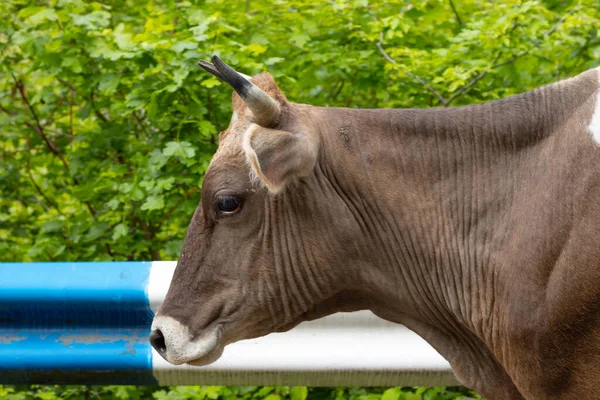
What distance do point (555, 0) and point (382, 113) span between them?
132 inches

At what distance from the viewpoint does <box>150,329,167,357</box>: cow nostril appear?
12.4 feet

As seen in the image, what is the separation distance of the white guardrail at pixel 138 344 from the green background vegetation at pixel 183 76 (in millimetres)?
825

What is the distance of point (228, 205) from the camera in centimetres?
370

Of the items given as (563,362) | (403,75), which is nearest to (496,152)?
(563,362)

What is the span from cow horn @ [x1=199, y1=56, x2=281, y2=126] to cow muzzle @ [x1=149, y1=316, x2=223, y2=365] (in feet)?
2.93

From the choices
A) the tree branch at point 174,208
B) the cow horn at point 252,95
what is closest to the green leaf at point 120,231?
the tree branch at point 174,208

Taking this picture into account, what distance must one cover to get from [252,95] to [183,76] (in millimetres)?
1986

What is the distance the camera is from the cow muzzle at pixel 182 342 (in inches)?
147

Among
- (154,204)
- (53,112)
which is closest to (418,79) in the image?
(154,204)

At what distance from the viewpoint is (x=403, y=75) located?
607cm

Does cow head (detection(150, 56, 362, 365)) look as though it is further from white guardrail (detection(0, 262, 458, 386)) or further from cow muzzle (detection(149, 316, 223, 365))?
white guardrail (detection(0, 262, 458, 386))

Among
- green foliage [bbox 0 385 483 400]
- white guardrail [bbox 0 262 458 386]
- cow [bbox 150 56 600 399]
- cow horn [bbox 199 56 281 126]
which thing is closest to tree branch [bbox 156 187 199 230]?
green foliage [bbox 0 385 483 400]

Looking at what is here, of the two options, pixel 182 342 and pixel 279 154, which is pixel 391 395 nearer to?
pixel 182 342

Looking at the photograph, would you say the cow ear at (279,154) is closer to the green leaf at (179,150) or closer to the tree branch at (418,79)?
the green leaf at (179,150)
